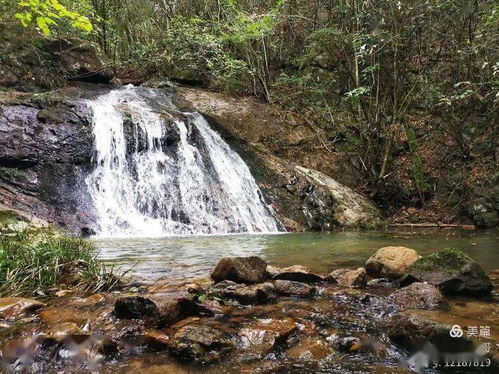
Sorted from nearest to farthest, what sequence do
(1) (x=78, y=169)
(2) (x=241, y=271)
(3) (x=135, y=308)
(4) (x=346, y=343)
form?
(4) (x=346, y=343)
(3) (x=135, y=308)
(2) (x=241, y=271)
(1) (x=78, y=169)

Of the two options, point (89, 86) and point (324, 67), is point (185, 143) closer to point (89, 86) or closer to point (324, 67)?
point (89, 86)

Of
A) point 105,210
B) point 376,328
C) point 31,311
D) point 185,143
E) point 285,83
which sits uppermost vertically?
point 285,83

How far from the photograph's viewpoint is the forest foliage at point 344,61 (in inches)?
530

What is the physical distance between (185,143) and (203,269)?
834 cm

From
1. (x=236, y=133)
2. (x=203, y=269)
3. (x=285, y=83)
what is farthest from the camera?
(x=285, y=83)

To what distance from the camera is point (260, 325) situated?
3.21 meters

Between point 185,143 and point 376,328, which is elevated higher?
point 185,143

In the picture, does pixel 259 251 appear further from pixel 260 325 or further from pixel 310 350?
pixel 310 350

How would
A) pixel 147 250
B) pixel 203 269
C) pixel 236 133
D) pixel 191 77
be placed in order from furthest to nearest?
pixel 191 77 → pixel 236 133 → pixel 147 250 → pixel 203 269

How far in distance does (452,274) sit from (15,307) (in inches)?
160

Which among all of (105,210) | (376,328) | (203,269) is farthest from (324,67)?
(376,328)

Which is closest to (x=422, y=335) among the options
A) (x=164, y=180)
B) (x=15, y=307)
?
(x=15, y=307)

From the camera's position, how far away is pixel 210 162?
1301 cm

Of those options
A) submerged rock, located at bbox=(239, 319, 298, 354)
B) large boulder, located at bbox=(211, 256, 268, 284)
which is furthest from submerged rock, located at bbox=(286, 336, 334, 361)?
large boulder, located at bbox=(211, 256, 268, 284)
